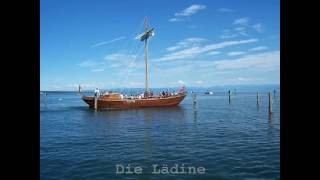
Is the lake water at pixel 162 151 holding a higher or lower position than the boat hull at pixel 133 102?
lower

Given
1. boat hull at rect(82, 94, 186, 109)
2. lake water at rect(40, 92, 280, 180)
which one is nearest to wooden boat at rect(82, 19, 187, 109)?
boat hull at rect(82, 94, 186, 109)

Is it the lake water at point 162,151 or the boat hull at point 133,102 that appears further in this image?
the boat hull at point 133,102

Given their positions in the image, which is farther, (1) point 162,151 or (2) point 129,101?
(2) point 129,101

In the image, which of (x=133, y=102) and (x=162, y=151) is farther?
(x=133, y=102)

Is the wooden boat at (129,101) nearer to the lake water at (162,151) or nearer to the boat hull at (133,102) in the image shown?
the boat hull at (133,102)

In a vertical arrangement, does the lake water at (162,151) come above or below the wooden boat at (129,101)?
below

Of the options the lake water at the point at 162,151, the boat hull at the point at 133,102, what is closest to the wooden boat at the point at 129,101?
the boat hull at the point at 133,102

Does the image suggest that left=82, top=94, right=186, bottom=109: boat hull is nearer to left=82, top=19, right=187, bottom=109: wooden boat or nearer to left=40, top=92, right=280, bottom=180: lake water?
left=82, top=19, right=187, bottom=109: wooden boat

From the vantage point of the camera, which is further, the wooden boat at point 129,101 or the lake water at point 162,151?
the wooden boat at point 129,101

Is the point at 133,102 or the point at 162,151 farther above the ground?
the point at 133,102

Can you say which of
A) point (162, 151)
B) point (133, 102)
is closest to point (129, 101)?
point (133, 102)

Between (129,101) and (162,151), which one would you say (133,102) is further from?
(162,151)
